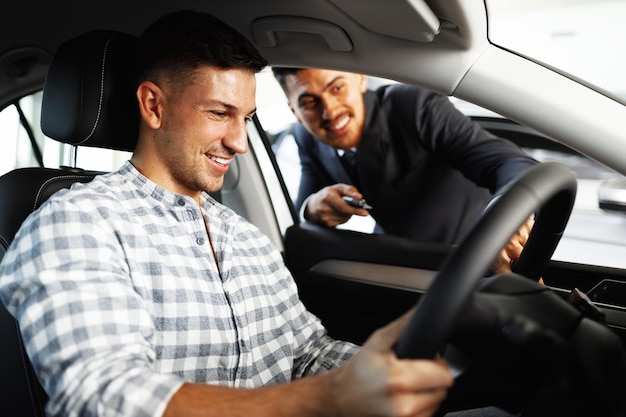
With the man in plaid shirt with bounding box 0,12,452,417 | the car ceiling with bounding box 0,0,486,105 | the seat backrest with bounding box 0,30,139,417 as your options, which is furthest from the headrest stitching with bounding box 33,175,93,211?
the car ceiling with bounding box 0,0,486,105

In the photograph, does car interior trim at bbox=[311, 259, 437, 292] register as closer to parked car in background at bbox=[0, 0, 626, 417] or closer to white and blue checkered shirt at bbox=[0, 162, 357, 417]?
parked car in background at bbox=[0, 0, 626, 417]

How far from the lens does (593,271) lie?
5.96 ft

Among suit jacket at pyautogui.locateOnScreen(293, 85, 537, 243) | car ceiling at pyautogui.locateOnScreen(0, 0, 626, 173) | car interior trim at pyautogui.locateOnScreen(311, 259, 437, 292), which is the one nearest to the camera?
car ceiling at pyautogui.locateOnScreen(0, 0, 626, 173)

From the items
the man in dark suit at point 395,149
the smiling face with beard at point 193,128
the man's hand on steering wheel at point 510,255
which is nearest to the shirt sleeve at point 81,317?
the smiling face with beard at point 193,128

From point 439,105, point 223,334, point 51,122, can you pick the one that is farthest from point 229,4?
point 439,105

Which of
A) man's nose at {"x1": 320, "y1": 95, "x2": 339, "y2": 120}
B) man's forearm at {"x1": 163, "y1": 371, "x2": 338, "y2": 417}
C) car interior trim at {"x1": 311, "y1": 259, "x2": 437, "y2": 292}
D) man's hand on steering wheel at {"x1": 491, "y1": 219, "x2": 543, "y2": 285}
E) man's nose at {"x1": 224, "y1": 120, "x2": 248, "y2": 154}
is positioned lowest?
car interior trim at {"x1": 311, "y1": 259, "x2": 437, "y2": 292}

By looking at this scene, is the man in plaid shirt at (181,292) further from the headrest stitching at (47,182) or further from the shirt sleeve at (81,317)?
the headrest stitching at (47,182)

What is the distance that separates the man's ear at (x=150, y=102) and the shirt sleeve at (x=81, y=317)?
0.35 metres

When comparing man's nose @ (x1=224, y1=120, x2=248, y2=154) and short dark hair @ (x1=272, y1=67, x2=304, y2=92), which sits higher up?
short dark hair @ (x1=272, y1=67, x2=304, y2=92)

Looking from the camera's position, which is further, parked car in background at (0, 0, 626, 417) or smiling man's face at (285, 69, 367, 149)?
smiling man's face at (285, 69, 367, 149)

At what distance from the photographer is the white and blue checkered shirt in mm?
924

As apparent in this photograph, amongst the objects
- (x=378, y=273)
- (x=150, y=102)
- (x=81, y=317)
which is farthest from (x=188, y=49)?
(x=378, y=273)

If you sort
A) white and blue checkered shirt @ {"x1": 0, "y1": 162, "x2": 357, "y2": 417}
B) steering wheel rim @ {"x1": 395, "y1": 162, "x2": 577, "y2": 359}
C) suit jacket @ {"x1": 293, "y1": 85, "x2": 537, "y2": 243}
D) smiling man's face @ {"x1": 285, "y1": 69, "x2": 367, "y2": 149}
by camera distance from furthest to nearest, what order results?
1. smiling man's face @ {"x1": 285, "y1": 69, "x2": 367, "y2": 149}
2. suit jacket @ {"x1": 293, "y1": 85, "x2": 537, "y2": 243}
3. white and blue checkered shirt @ {"x1": 0, "y1": 162, "x2": 357, "y2": 417}
4. steering wheel rim @ {"x1": 395, "y1": 162, "x2": 577, "y2": 359}

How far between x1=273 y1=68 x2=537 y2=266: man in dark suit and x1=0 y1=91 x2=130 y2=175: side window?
719 mm
